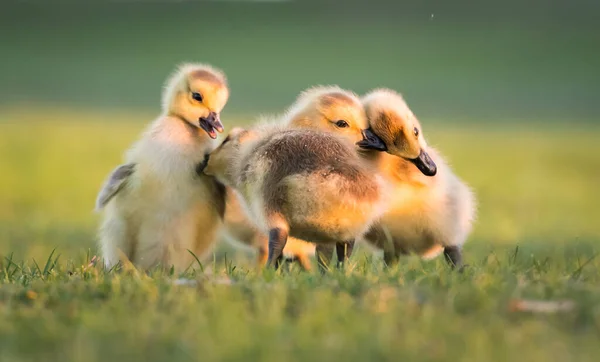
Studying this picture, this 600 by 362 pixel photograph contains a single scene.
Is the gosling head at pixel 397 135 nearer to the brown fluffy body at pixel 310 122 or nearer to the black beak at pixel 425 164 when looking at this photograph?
the black beak at pixel 425 164

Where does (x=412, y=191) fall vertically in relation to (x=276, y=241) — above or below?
→ above

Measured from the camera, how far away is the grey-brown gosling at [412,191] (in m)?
5.16

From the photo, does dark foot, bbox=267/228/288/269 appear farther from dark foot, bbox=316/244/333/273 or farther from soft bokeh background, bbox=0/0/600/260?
soft bokeh background, bbox=0/0/600/260

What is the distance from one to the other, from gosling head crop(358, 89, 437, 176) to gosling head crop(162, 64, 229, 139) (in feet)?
3.46

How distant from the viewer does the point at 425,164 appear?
5.10m

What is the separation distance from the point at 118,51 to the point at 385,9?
13.7 meters

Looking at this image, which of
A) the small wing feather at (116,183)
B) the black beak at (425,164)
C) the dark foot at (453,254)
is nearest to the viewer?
the black beak at (425,164)

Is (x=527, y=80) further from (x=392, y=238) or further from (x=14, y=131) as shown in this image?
(x=392, y=238)

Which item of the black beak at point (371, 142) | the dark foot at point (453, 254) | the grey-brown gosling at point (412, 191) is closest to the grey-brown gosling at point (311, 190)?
the black beak at point (371, 142)

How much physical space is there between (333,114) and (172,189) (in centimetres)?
109

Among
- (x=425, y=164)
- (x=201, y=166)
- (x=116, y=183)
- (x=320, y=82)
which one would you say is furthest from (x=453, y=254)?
(x=320, y=82)

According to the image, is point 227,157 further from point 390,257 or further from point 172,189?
point 390,257

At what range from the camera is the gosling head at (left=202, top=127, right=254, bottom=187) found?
212 inches

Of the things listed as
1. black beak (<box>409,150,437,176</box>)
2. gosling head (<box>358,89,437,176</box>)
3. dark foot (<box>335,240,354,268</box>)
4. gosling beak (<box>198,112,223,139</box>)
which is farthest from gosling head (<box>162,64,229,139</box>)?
black beak (<box>409,150,437,176</box>)
